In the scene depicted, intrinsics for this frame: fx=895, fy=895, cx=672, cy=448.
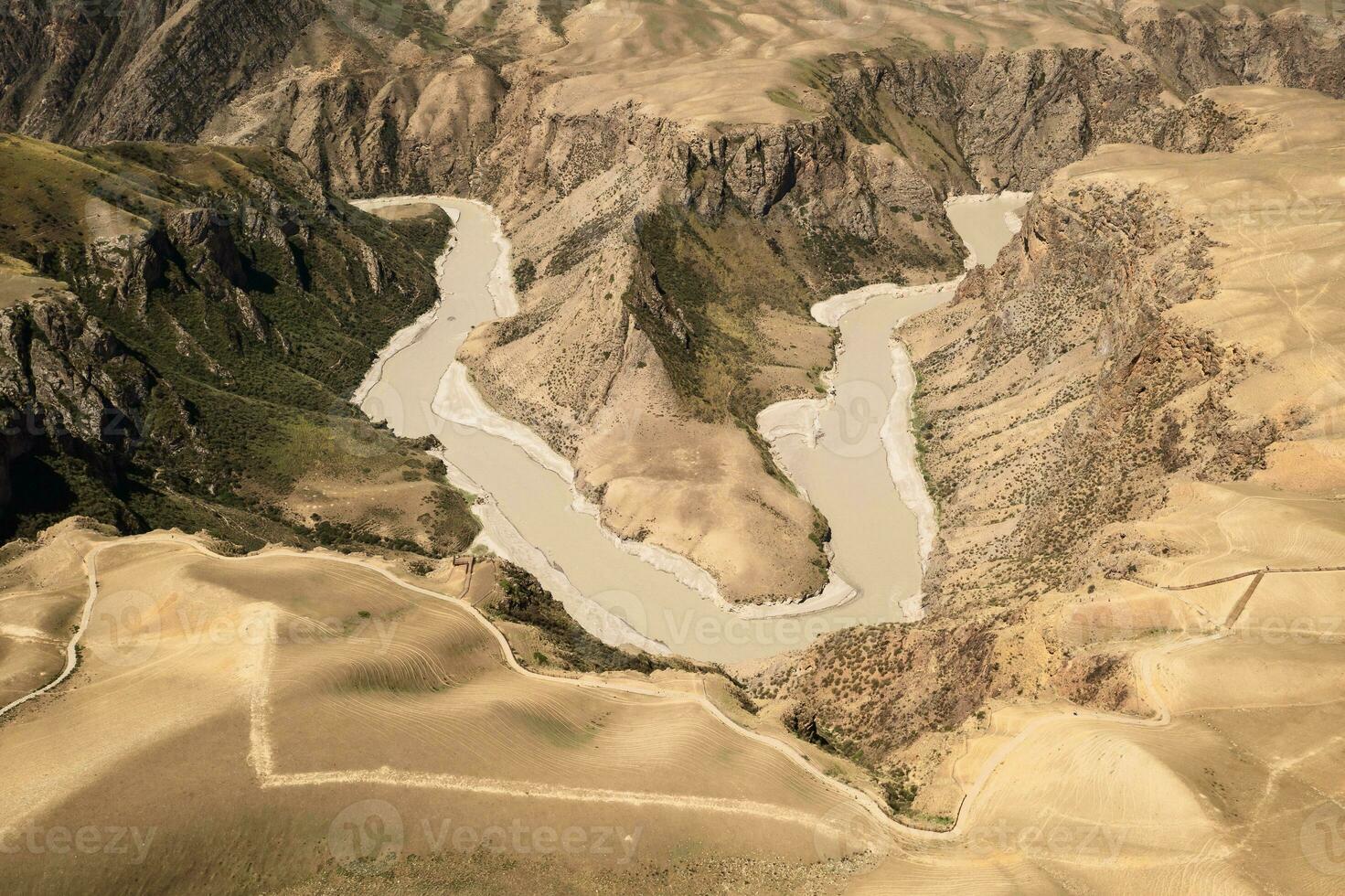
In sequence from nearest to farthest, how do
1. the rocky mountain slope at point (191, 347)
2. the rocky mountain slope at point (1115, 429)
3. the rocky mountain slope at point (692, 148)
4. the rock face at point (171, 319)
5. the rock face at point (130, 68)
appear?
the rocky mountain slope at point (1115, 429) < the rock face at point (171, 319) < the rocky mountain slope at point (191, 347) < the rocky mountain slope at point (692, 148) < the rock face at point (130, 68)

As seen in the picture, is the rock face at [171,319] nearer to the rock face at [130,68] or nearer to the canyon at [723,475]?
the canyon at [723,475]

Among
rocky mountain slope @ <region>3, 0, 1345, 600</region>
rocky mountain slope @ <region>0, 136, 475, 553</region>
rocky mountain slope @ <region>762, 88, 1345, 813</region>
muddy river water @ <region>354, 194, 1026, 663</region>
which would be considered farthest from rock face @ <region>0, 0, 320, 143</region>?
rocky mountain slope @ <region>762, 88, 1345, 813</region>

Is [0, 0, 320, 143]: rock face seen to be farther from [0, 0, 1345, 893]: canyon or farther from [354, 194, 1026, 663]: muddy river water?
[354, 194, 1026, 663]: muddy river water

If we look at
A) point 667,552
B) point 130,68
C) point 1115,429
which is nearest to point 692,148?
point 667,552

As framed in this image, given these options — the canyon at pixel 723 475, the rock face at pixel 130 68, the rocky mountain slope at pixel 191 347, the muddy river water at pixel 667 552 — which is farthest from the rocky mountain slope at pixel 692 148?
the rocky mountain slope at pixel 191 347

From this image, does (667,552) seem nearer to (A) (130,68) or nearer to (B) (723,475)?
(B) (723,475)

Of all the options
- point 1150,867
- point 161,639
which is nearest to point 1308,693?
point 1150,867
